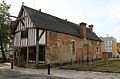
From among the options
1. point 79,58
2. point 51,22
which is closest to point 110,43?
point 79,58

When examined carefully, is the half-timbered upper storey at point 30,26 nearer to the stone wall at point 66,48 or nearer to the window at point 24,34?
the window at point 24,34

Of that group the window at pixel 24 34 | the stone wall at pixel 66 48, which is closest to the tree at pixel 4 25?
the window at pixel 24 34

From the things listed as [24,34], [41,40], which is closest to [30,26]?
[24,34]

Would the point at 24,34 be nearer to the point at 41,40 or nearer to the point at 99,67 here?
the point at 41,40

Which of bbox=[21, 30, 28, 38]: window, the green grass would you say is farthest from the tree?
the green grass

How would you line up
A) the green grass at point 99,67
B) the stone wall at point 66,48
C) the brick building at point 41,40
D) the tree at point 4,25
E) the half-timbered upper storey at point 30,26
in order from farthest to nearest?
the tree at point 4,25 < the stone wall at point 66,48 < the half-timbered upper storey at point 30,26 < the brick building at point 41,40 < the green grass at point 99,67

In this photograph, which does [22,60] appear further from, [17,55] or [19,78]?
[19,78]

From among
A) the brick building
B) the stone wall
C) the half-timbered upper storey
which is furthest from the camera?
the stone wall

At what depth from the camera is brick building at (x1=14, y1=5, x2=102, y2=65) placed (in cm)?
3030

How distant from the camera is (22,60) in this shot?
3341 cm

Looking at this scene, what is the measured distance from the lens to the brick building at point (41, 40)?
30.3 m

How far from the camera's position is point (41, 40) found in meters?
30.4

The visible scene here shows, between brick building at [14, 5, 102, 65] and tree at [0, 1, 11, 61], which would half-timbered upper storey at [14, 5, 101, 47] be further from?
tree at [0, 1, 11, 61]

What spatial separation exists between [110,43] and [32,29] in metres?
55.1
